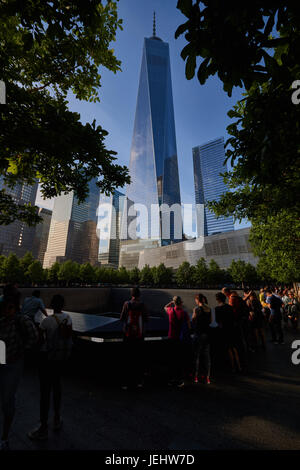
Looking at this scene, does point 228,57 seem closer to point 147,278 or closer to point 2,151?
point 2,151

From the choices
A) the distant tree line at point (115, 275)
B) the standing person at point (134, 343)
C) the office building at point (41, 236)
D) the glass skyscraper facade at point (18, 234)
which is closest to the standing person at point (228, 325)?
the standing person at point (134, 343)

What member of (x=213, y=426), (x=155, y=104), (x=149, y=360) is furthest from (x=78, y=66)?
(x=155, y=104)

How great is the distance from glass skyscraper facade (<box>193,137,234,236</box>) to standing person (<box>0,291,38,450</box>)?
522 feet

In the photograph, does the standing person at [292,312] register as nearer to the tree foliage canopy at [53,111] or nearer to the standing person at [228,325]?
the standing person at [228,325]

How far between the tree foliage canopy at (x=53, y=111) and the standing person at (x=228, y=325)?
465cm

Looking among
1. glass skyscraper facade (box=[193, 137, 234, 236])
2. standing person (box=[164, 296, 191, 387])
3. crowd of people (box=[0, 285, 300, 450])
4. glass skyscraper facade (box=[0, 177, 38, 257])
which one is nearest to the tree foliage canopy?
crowd of people (box=[0, 285, 300, 450])

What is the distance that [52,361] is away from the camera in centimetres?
299

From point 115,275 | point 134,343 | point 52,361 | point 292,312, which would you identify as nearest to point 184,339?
point 134,343

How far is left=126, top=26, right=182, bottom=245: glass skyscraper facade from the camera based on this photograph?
426 feet

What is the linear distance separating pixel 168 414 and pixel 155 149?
463 feet

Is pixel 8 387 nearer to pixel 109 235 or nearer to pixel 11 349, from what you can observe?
pixel 11 349

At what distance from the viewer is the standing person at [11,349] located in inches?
102
